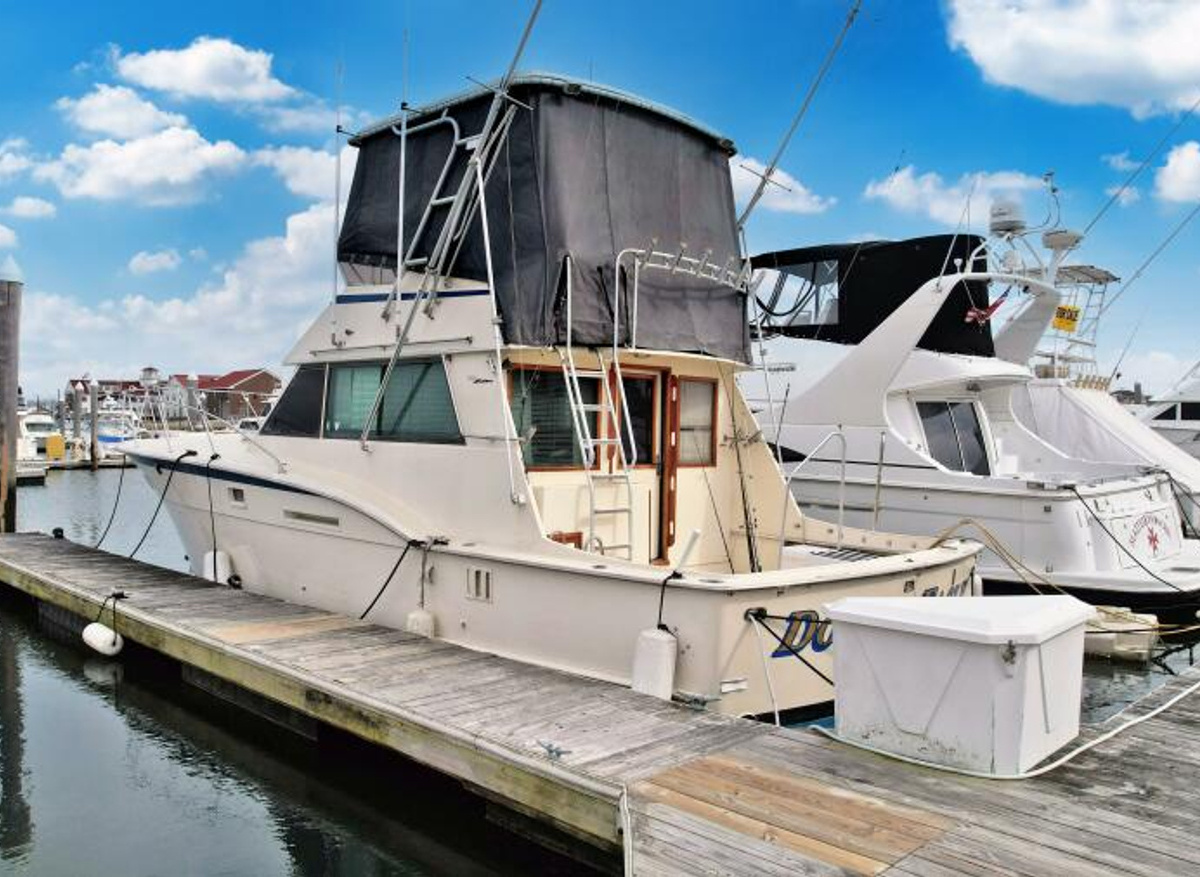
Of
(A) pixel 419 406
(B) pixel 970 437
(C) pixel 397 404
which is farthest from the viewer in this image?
(B) pixel 970 437

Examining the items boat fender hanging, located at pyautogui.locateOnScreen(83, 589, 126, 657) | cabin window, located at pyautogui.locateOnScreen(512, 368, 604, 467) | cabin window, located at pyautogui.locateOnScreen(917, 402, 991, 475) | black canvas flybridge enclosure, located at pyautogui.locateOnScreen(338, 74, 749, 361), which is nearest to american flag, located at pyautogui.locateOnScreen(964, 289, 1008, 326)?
cabin window, located at pyautogui.locateOnScreen(917, 402, 991, 475)

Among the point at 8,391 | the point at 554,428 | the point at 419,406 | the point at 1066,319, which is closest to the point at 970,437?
the point at 1066,319

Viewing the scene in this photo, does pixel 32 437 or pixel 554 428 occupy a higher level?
pixel 554 428

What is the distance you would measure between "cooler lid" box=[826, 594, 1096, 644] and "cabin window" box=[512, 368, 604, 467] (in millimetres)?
2614

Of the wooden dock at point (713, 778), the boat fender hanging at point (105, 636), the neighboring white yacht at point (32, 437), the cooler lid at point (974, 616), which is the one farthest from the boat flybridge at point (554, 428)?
the neighboring white yacht at point (32, 437)

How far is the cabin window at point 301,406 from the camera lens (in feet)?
26.3

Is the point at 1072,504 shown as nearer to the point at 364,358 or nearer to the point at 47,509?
the point at 364,358

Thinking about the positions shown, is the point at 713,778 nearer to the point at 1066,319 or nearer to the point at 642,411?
the point at 642,411

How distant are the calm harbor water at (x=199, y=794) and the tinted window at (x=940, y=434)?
3582mm

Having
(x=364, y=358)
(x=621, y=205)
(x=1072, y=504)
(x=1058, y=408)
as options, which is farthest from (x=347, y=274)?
(x=1058, y=408)

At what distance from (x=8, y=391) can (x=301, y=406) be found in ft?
27.9

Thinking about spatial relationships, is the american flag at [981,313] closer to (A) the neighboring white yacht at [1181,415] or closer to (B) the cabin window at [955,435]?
(B) the cabin window at [955,435]

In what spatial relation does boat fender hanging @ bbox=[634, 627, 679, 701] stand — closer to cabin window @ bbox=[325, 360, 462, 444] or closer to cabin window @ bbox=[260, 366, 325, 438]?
cabin window @ bbox=[325, 360, 462, 444]

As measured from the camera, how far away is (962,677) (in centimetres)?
425
